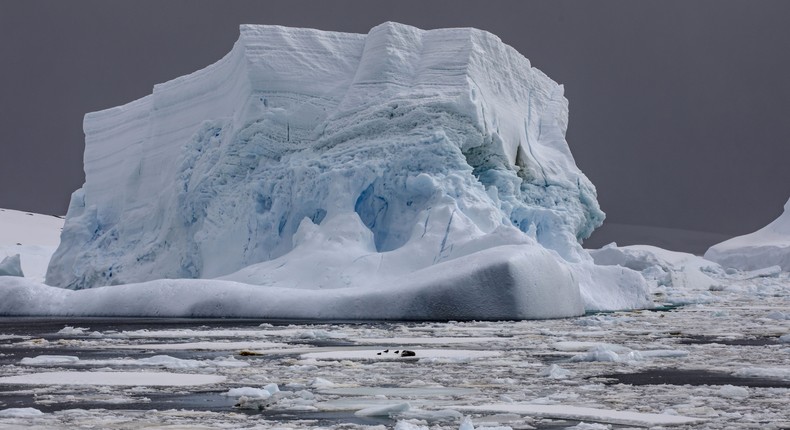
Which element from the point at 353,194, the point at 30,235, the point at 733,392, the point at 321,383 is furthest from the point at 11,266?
the point at 30,235

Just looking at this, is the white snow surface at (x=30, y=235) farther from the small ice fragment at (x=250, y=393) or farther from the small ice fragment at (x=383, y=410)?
the small ice fragment at (x=383, y=410)

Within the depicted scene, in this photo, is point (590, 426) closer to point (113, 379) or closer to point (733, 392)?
point (733, 392)

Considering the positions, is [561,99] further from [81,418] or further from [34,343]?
[81,418]

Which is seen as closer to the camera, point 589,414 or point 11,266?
point 589,414

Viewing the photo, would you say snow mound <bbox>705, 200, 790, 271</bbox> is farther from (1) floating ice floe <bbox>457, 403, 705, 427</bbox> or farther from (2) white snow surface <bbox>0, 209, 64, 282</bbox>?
(1) floating ice floe <bbox>457, 403, 705, 427</bbox>

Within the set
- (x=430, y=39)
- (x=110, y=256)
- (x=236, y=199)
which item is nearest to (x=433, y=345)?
(x=236, y=199)
